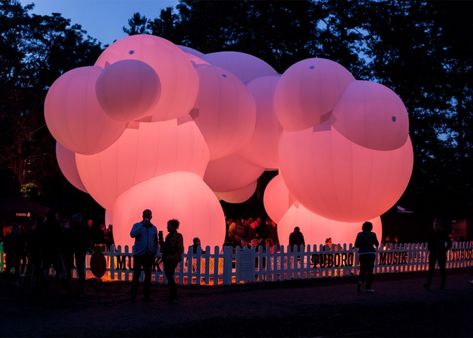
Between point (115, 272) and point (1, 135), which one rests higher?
point (1, 135)

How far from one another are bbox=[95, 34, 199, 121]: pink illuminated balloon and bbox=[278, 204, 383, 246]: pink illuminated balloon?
4826mm

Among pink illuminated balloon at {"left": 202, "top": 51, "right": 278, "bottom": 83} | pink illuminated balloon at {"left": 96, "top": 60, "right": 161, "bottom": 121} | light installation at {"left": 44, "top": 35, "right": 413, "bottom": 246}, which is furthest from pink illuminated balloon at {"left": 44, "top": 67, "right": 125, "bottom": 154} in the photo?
pink illuminated balloon at {"left": 202, "top": 51, "right": 278, "bottom": 83}

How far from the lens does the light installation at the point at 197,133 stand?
17062 mm

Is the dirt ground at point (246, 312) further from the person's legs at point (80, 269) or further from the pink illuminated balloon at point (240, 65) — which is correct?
the pink illuminated balloon at point (240, 65)

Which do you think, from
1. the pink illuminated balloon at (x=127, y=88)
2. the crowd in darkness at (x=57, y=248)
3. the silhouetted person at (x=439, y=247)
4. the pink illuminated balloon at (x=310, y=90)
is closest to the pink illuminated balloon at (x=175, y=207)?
the pink illuminated balloon at (x=127, y=88)

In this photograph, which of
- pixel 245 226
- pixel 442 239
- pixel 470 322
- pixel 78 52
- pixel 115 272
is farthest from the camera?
pixel 78 52

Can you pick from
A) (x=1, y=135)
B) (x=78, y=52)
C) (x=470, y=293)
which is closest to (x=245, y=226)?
(x=470, y=293)

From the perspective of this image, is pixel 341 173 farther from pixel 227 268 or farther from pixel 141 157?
pixel 141 157

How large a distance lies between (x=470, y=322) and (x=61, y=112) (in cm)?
1017

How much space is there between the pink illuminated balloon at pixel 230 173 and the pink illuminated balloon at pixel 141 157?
3.34 m

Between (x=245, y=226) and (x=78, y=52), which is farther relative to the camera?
(x=78, y=52)

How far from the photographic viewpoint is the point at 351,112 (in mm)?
17891

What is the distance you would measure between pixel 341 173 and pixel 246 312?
7.50 meters

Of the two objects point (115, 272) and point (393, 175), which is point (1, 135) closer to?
point (115, 272)
